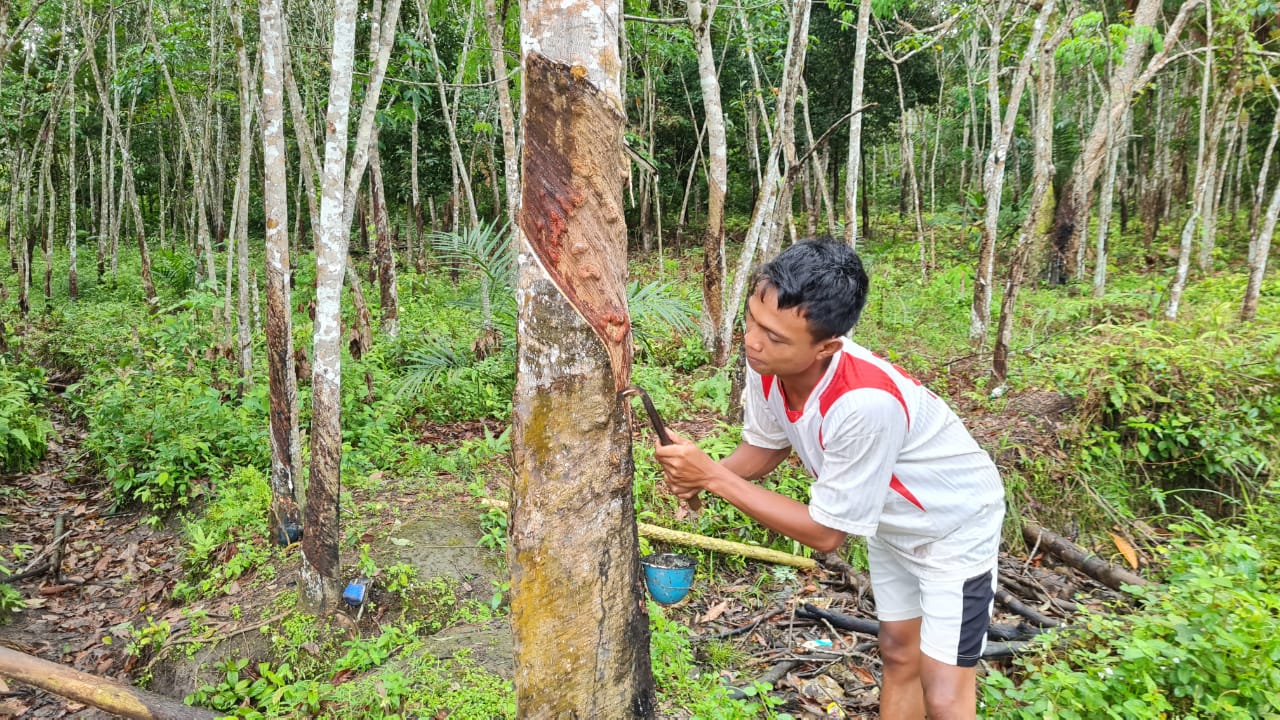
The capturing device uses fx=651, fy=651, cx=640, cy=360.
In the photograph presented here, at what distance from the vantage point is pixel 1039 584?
12.4 feet

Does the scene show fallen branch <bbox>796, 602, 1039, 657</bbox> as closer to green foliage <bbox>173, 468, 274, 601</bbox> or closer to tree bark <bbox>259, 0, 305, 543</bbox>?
tree bark <bbox>259, 0, 305, 543</bbox>

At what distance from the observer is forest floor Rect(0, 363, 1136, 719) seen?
125 inches

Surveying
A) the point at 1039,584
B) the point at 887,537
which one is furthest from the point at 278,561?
the point at 1039,584

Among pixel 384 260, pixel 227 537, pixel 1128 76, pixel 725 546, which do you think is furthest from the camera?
pixel 384 260

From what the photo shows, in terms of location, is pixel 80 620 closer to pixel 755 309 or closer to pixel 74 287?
pixel 755 309

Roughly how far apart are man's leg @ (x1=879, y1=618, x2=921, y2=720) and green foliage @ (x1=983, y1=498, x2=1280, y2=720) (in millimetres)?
377

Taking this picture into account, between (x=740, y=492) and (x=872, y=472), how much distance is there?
0.38m

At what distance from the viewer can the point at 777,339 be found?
1.80 metres

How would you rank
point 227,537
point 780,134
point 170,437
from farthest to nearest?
point 780,134, point 170,437, point 227,537

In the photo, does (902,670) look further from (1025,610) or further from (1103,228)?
(1103,228)

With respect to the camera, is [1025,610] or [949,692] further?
[1025,610]

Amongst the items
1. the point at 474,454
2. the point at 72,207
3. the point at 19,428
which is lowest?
the point at 474,454

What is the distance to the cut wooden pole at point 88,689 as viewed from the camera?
267 centimetres

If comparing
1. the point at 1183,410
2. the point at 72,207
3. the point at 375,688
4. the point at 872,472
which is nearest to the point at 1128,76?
the point at 1183,410
